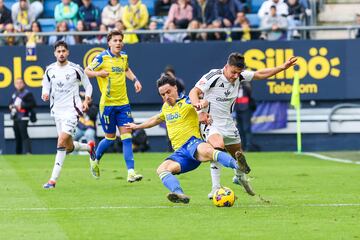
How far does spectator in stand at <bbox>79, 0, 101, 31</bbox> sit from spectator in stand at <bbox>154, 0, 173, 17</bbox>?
1609 millimetres

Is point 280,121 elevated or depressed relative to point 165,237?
depressed

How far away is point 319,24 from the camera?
2933cm

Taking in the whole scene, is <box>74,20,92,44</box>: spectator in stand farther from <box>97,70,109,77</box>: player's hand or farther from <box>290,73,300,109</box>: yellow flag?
<box>97,70,109,77</box>: player's hand

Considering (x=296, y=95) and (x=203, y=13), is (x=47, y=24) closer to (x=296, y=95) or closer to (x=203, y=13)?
(x=203, y=13)

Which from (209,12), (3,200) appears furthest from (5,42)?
(3,200)

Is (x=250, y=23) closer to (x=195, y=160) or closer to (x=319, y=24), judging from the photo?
(x=319, y=24)

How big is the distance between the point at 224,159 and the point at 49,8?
54.2ft

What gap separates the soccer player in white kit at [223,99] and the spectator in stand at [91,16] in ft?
43.2

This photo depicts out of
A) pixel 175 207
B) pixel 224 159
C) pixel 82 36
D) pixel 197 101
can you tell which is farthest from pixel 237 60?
pixel 82 36

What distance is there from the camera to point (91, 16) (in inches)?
1113

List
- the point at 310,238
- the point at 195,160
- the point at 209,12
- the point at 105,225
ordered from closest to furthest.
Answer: the point at 310,238 < the point at 105,225 < the point at 195,160 < the point at 209,12

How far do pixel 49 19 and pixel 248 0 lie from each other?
534 centimetres

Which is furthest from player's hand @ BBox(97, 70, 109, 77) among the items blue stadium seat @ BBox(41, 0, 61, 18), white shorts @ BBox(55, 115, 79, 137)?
blue stadium seat @ BBox(41, 0, 61, 18)

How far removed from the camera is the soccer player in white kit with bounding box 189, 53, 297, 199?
1445 cm
